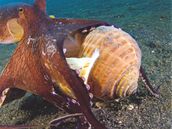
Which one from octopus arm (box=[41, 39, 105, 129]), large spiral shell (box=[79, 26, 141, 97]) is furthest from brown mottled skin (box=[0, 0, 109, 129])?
large spiral shell (box=[79, 26, 141, 97])

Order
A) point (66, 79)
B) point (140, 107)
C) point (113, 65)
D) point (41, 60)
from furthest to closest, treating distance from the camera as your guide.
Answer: point (140, 107) < point (113, 65) < point (41, 60) < point (66, 79)

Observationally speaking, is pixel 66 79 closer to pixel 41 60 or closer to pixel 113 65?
pixel 41 60

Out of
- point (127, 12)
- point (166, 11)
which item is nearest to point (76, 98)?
point (166, 11)

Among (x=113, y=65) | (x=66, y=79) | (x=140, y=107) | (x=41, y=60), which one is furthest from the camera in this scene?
(x=140, y=107)

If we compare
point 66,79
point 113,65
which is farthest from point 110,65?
point 66,79

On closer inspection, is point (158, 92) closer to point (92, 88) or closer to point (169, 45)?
point (92, 88)

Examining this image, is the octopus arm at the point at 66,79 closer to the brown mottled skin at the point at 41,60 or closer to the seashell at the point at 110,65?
the brown mottled skin at the point at 41,60
